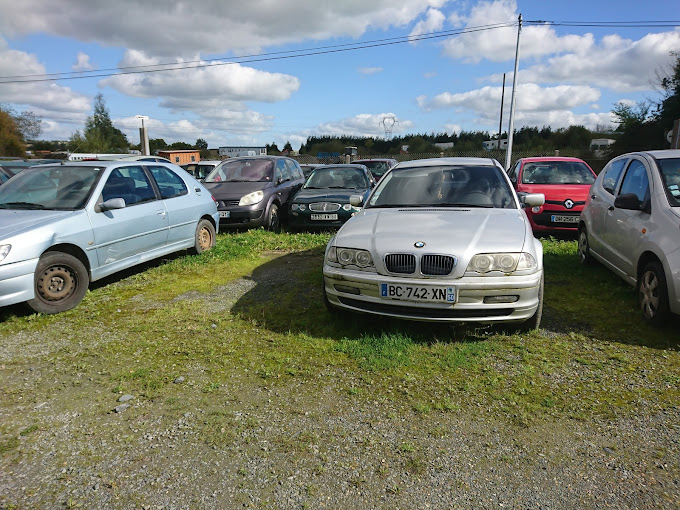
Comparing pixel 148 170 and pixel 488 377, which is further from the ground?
pixel 148 170

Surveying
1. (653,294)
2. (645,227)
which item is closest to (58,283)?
(653,294)

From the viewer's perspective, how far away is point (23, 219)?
15.9 ft

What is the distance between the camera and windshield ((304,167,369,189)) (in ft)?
32.9

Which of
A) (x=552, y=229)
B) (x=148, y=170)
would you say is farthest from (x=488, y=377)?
(x=552, y=229)

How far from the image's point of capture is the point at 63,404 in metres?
3.08

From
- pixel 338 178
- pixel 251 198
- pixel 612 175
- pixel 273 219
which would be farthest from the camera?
pixel 338 178

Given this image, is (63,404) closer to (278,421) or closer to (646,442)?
(278,421)

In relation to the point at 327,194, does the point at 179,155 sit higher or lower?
higher

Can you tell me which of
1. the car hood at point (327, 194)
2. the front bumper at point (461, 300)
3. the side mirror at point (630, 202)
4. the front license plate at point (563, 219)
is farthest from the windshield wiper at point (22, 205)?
the front license plate at point (563, 219)

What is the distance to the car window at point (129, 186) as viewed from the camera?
227 inches

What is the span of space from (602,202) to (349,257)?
3830 millimetres

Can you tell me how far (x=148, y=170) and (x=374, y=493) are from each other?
574 centimetres

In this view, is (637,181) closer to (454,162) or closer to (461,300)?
(454,162)

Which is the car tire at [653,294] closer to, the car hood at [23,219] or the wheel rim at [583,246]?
the wheel rim at [583,246]
